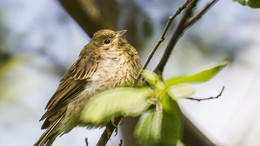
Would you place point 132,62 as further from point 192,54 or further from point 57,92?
point 192,54

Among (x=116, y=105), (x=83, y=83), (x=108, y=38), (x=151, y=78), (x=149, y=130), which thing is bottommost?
(x=149, y=130)

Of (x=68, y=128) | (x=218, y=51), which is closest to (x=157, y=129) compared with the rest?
(x=68, y=128)

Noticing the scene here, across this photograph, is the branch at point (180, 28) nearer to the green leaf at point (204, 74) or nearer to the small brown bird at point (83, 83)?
the green leaf at point (204, 74)

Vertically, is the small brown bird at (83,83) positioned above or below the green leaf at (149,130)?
above

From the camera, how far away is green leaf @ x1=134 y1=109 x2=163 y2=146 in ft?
6.49

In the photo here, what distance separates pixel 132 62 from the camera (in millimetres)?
4457

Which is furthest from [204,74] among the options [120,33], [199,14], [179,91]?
[120,33]

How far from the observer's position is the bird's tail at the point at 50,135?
157 inches

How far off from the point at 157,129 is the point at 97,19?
310 cm

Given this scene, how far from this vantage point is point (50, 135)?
409 centimetres

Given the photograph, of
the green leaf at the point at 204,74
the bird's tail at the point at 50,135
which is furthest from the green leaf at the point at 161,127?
the bird's tail at the point at 50,135

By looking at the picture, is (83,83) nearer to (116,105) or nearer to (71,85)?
(71,85)

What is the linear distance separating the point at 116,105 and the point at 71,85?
2.43 m

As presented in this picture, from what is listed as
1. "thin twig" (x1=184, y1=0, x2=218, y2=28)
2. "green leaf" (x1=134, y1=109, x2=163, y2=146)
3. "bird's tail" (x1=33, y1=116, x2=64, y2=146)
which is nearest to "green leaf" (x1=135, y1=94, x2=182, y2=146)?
"green leaf" (x1=134, y1=109, x2=163, y2=146)
